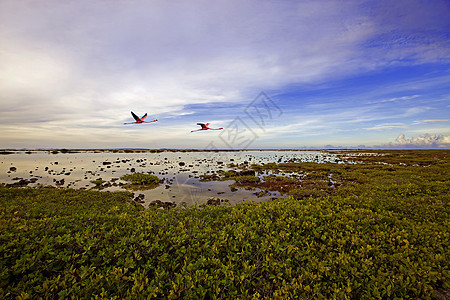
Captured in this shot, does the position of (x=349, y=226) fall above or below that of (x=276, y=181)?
above

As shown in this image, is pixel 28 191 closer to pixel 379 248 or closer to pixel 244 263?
pixel 244 263

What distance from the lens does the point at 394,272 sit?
4.35 meters

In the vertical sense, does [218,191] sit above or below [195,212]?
below

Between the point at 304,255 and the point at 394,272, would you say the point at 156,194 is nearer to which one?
the point at 304,255

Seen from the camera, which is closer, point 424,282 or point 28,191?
point 424,282

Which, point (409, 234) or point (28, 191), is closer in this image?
point (409, 234)

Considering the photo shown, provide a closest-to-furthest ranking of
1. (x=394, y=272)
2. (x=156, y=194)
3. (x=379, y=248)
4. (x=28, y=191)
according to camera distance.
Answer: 1. (x=394, y=272)
2. (x=379, y=248)
3. (x=28, y=191)
4. (x=156, y=194)

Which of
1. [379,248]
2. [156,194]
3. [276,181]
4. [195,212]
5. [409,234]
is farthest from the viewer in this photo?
[276,181]

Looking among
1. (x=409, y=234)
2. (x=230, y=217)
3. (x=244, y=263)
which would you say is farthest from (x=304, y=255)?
(x=409, y=234)

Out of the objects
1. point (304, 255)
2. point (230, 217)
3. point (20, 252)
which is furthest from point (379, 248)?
point (20, 252)

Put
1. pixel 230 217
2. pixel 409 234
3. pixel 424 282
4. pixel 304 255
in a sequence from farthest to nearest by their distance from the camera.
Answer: pixel 230 217 → pixel 409 234 → pixel 304 255 → pixel 424 282

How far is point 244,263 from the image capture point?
409 cm

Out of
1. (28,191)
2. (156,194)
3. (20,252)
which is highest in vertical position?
(20,252)

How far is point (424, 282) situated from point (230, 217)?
499 centimetres
